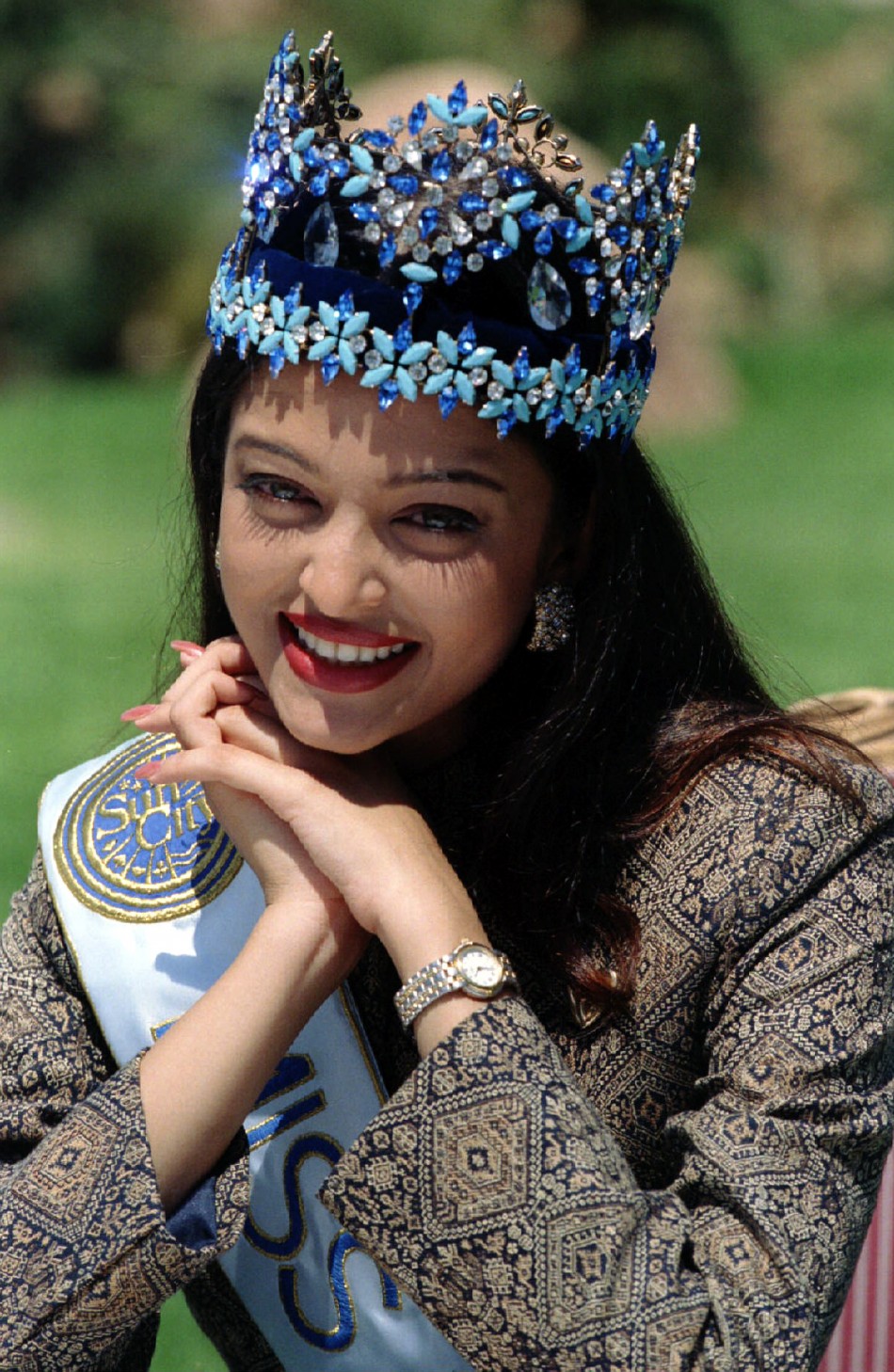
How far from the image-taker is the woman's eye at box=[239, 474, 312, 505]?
229 cm

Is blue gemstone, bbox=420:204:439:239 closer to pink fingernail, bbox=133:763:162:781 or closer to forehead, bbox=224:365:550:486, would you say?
forehead, bbox=224:365:550:486

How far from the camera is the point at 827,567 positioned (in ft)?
31.3

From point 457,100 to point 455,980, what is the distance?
3.35 ft

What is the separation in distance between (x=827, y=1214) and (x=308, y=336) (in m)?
1.18

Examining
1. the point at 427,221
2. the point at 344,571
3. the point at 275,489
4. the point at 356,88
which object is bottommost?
the point at 344,571

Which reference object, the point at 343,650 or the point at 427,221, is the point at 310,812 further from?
the point at 427,221

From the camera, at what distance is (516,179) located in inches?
87.3

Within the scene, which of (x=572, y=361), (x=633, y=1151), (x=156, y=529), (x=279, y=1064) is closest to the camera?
(x=572, y=361)

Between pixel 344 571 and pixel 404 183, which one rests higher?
pixel 404 183

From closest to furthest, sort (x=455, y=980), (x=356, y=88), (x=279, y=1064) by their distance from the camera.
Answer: (x=455, y=980) → (x=279, y=1064) → (x=356, y=88)

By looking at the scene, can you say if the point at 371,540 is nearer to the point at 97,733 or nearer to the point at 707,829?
the point at 707,829

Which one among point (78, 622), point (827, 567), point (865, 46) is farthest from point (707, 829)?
point (865, 46)

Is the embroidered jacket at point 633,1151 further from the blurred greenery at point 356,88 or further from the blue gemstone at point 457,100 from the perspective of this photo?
the blurred greenery at point 356,88

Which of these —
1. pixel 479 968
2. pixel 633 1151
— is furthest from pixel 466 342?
pixel 633 1151
